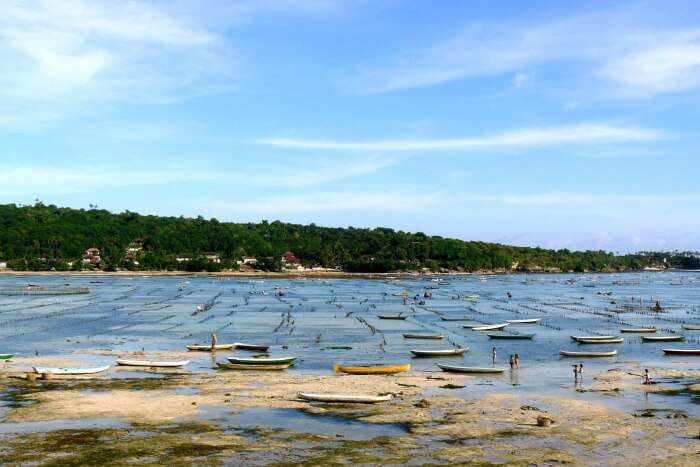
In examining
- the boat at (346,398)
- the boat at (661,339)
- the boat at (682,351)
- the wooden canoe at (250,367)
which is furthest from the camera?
the boat at (661,339)

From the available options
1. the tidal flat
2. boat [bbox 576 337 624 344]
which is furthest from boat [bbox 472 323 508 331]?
boat [bbox 576 337 624 344]

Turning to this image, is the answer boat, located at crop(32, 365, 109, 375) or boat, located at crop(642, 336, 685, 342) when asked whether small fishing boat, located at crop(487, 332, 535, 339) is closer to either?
boat, located at crop(642, 336, 685, 342)

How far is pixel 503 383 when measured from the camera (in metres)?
49.7

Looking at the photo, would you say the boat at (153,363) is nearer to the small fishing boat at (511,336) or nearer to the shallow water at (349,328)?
the shallow water at (349,328)

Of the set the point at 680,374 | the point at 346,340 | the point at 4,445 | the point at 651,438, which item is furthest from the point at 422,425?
the point at 346,340

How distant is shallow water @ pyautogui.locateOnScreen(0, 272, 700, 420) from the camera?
59.3 metres

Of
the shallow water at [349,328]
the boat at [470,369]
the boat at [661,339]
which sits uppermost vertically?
the boat at [661,339]

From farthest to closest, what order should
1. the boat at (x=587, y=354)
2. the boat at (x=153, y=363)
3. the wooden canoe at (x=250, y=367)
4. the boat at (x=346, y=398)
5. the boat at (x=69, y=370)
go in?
the boat at (x=587, y=354), the boat at (x=153, y=363), the wooden canoe at (x=250, y=367), the boat at (x=69, y=370), the boat at (x=346, y=398)

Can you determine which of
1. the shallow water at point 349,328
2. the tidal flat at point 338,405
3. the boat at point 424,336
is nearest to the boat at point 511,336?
the shallow water at point 349,328

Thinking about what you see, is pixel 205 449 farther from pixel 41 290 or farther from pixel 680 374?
pixel 41 290

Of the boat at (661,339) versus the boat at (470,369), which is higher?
the boat at (661,339)

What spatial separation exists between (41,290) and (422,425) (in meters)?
140

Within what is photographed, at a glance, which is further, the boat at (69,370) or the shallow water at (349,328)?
the shallow water at (349,328)

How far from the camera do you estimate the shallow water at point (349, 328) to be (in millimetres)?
59281
